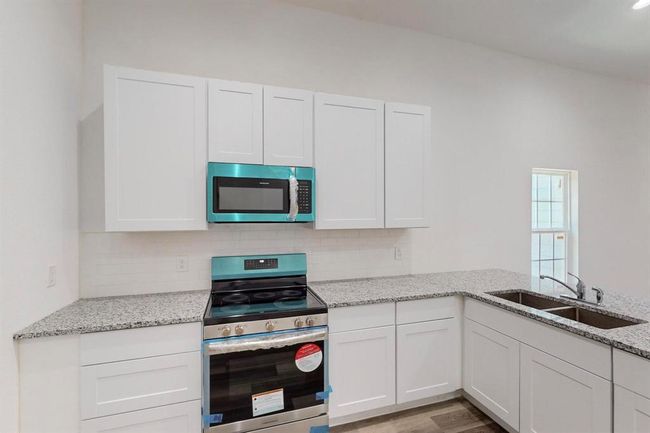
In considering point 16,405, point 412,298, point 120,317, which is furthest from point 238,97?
point 16,405

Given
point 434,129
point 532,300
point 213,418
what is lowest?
point 213,418

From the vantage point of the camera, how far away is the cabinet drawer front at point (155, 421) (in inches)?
66.1

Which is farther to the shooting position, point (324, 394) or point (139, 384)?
point (324, 394)

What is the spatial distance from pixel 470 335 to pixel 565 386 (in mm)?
717

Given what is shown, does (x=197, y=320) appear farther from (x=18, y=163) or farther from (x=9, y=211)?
(x=18, y=163)

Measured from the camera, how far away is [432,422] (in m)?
2.27

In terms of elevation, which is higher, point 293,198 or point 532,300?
point 293,198

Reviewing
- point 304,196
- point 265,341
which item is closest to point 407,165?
point 304,196

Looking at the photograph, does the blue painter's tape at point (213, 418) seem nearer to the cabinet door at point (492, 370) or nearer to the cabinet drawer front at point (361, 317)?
the cabinet drawer front at point (361, 317)

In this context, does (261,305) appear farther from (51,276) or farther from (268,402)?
(51,276)

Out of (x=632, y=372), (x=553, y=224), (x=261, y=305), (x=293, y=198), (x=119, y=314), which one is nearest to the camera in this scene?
(x=632, y=372)

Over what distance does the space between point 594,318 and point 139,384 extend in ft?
8.53

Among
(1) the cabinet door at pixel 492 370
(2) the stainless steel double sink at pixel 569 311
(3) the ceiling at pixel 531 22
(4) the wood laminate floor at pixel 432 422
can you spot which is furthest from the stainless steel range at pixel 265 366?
(3) the ceiling at pixel 531 22

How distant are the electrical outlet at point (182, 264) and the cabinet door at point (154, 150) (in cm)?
39
